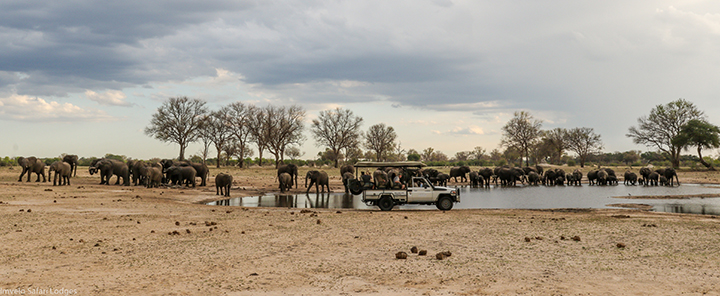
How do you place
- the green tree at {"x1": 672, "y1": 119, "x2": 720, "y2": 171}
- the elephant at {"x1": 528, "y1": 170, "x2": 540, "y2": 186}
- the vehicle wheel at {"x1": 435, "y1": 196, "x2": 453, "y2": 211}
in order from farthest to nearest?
1. the green tree at {"x1": 672, "y1": 119, "x2": 720, "y2": 171}
2. the elephant at {"x1": 528, "y1": 170, "x2": 540, "y2": 186}
3. the vehicle wheel at {"x1": 435, "y1": 196, "x2": 453, "y2": 211}

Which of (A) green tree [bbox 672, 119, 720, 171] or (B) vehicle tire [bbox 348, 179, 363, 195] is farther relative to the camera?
(A) green tree [bbox 672, 119, 720, 171]

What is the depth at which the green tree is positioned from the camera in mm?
76688

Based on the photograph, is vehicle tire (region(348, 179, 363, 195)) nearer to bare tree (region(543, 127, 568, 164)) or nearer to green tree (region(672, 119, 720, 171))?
green tree (region(672, 119, 720, 171))

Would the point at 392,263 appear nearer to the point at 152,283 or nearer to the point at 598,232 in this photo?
the point at 152,283

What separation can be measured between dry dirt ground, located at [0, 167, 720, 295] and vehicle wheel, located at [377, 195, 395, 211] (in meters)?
3.97

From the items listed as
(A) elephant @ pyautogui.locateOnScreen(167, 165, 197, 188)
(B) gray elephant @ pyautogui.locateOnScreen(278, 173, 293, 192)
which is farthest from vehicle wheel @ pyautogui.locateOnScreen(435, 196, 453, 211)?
(A) elephant @ pyautogui.locateOnScreen(167, 165, 197, 188)

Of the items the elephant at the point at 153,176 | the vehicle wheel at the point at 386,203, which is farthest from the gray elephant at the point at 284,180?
the vehicle wheel at the point at 386,203

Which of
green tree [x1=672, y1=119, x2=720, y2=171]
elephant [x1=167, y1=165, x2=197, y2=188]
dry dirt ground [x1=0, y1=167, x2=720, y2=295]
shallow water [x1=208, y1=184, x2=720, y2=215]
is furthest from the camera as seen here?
green tree [x1=672, y1=119, x2=720, y2=171]

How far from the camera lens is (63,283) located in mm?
8109

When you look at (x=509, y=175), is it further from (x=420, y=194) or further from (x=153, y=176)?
(x=153, y=176)

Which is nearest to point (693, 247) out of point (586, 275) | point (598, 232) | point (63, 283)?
point (598, 232)

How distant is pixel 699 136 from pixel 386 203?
7843 centimetres

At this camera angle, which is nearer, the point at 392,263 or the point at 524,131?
the point at 392,263

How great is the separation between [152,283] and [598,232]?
40.2 feet
